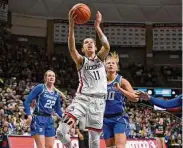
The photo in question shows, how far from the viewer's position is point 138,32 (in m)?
32.1

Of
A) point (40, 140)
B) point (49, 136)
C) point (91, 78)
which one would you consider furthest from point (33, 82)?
point (91, 78)

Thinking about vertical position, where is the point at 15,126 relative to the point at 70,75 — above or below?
below

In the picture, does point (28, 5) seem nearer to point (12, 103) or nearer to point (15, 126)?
point (12, 103)

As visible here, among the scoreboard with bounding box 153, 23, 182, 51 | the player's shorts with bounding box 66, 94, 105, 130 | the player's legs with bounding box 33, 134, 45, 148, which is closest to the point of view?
the player's shorts with bounding box 66, 94, 105, 130

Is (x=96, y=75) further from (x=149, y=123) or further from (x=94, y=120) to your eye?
(x=149, y=123)

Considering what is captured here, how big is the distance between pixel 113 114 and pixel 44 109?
1.90m

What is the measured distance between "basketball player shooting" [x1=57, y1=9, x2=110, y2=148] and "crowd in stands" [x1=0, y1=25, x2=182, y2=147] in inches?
304

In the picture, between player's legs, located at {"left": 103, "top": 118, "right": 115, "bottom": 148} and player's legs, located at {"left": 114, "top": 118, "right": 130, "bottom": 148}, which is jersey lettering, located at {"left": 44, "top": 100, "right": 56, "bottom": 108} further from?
player's legs, located at {"left": 114, "top": 118, "right": 130, "bottom": 148}

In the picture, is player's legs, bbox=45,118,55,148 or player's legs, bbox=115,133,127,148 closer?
player's legs, bbox=115,133,127,148

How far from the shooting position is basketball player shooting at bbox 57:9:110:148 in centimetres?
655

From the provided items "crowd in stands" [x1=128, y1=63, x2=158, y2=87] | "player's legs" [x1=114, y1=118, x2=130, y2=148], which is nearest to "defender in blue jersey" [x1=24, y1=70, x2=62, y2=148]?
"player's legs" [x1=114, y1=118, x2=130, y2=148]

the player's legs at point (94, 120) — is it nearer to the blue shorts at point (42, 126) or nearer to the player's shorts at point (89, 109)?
the player's shorts at point (89, 109)

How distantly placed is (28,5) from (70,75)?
18.6 feet

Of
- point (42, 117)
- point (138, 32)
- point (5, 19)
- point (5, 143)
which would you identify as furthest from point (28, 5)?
point (42, 117)
